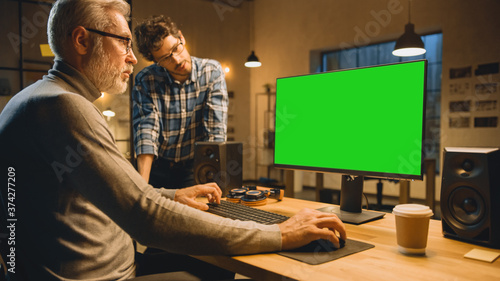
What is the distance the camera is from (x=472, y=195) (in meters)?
0.97

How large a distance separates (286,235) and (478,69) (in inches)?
210

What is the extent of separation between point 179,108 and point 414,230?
140 centimetres

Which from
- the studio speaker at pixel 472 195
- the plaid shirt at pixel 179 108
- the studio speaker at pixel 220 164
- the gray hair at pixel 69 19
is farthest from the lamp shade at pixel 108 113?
the studio speaker at pixel 472 195

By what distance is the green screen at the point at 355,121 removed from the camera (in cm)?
108

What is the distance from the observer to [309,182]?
7.15 m

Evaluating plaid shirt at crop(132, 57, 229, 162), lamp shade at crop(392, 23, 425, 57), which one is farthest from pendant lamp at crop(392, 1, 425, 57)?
plaid shirt at crop(132, 57, 229, 162)

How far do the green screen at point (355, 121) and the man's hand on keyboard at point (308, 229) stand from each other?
306mm

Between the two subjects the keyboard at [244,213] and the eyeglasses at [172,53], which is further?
the eyeglasses at [172,53]

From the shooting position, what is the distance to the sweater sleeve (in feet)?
2.60

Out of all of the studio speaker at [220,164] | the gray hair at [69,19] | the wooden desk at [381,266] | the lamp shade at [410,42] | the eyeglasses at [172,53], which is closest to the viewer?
the wooden desk at [381,266]

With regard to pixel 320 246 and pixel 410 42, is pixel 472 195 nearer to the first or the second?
pixel 320 246

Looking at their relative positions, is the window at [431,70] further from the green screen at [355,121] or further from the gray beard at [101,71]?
the gray beard at [101,71]

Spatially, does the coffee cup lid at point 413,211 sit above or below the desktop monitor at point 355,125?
below

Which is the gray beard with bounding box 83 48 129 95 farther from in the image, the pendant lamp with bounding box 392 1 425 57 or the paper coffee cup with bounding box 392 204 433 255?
the pendant lamp with bounding box 392 1 425 57
